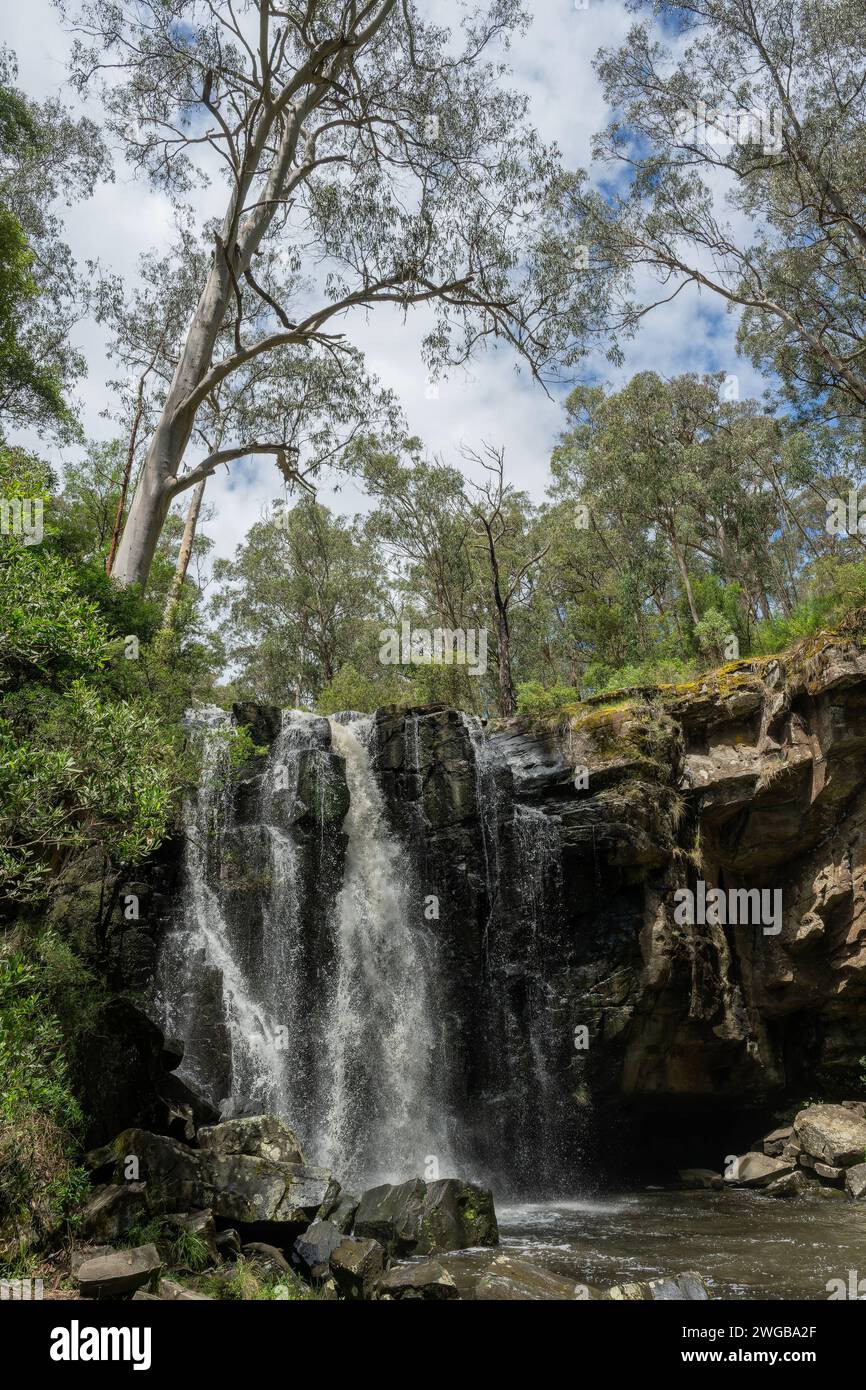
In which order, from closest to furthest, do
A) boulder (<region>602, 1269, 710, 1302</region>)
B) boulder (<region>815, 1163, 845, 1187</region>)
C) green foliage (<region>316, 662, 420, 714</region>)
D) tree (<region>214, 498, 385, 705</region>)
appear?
1. boulder (<region>602, 1269, 710, 1302</region>)
2. boulder (<region>815, 1163, 845, 1187</region>)
3. green foliage (<region>316, 662, 420, 714</region>)
4. tree (<region>214, 498, 385, 705</region>)

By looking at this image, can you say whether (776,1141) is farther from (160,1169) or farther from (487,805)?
(160,1169)

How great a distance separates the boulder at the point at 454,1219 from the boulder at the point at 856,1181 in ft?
19.2

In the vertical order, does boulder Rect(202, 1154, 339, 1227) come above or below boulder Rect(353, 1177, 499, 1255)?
above

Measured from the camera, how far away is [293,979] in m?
14.1

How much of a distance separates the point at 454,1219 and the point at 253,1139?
2445mm

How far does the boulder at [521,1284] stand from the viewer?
6.88 meters

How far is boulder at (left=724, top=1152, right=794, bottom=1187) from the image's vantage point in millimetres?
13266

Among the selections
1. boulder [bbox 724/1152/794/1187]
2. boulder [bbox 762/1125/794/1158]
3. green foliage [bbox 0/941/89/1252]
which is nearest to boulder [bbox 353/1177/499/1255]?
green foliage [bbox 0/941/89/1252]

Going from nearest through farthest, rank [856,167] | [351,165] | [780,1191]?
[780,1191]
[351,165]
[856,167]

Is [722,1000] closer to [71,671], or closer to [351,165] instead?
[71,671]

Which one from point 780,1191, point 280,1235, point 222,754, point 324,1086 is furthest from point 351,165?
point 780,1191

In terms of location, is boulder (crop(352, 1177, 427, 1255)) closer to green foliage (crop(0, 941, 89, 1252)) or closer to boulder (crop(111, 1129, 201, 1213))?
boulder (crop(111, 1129, 201, 1213))

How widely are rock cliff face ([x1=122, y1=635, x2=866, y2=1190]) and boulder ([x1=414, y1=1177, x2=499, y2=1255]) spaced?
3.69 m

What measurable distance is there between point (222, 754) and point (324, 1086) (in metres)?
5.42
